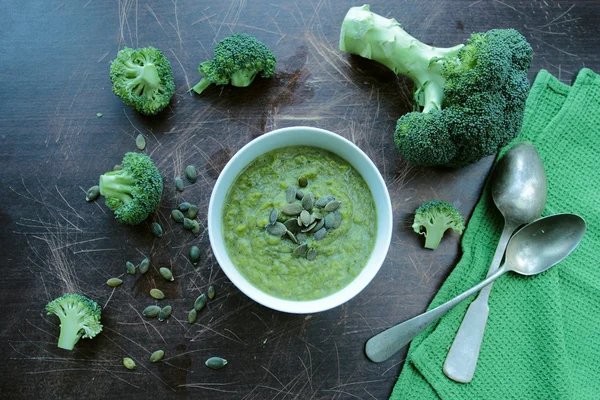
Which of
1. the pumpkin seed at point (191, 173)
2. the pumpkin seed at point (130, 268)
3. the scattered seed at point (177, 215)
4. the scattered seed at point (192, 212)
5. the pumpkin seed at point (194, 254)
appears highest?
the pumpkin seed at point (191, 173)

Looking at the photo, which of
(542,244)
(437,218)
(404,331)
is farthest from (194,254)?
(542,244)

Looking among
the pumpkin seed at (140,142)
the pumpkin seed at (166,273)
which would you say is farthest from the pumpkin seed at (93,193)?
the pumpkin seed at (166,273)

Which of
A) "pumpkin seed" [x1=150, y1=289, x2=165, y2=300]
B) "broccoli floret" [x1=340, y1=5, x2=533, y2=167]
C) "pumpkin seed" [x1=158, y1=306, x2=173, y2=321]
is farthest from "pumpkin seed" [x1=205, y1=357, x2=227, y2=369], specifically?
"broccoli floret" [x1=340, y1=5, x2=533, y2=167]

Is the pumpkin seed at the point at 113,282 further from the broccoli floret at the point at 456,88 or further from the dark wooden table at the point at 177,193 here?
the broccoli floret at the point at 456,88

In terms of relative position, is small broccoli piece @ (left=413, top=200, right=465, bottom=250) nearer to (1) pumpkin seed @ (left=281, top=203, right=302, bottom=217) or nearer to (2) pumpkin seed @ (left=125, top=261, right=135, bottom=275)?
(1) pumpkin seed @ (left=281, top=203, right=302, bottom=217)

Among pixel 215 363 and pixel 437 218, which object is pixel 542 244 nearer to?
pixel 437 218

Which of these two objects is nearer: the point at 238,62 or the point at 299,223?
the point at 299,223

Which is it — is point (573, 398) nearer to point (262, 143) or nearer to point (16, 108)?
point (262, 143)

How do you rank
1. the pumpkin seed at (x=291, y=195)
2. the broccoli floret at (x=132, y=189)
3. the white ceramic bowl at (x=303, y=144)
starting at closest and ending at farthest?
the white ceramic bowl at (x=303, y=144), the pumpkin seed at (x=291, y=195), the broccoli floret at (x=132, y=189)
